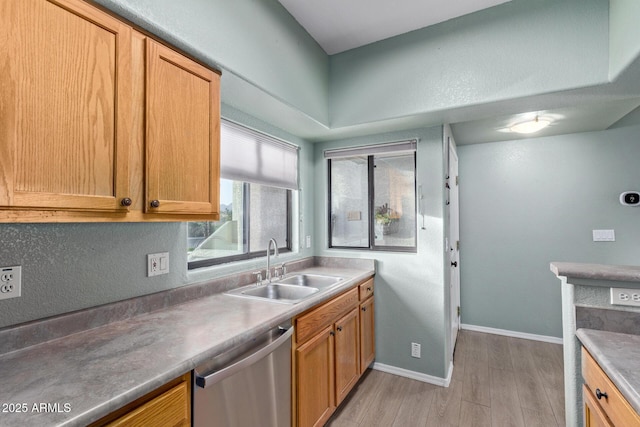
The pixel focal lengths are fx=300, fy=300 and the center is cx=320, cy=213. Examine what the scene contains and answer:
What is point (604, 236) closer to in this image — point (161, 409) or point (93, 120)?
point (161, 409)

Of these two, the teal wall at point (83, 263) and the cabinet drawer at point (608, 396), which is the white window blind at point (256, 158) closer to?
the teal wall at point (83, 263)

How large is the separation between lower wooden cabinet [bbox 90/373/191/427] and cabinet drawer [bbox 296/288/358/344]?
2.35 feet

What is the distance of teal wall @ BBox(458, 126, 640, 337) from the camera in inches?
118

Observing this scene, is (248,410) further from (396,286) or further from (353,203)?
(353,203)

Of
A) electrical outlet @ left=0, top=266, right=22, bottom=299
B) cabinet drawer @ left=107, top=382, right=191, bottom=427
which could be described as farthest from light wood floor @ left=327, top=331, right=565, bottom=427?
electrical outlet @ left=0, top=266, right=22, bottom=299

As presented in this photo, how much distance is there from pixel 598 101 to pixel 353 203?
6.39 feet

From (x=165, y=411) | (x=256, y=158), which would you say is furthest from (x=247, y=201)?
(x=165, y=411)

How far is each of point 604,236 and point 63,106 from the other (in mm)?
4289

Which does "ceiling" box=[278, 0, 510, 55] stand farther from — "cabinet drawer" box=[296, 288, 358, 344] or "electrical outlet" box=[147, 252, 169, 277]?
"cabinet drawer" box=[296, 288, 358, 344]

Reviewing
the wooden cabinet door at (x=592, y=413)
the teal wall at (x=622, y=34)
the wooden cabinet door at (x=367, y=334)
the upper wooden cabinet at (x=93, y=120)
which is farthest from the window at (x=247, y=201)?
the teal wall at (x=622, y=34)

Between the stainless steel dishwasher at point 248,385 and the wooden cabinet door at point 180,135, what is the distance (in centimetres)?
67

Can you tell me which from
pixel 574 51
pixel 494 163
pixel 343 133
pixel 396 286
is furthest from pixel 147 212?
pixel 494 163

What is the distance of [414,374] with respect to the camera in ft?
8.52

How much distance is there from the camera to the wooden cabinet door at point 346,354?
6.82 feet
